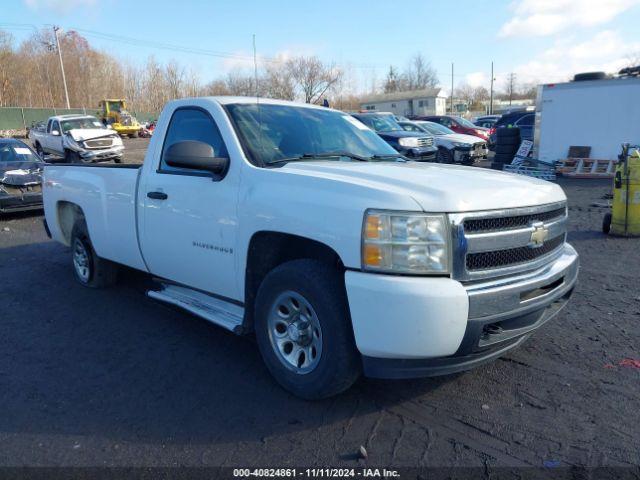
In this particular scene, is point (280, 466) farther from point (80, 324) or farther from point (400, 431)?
point (80, 324)

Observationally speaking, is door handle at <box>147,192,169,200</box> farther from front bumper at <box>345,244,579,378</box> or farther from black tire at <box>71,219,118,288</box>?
front bumper at <box>345,244,579,378</box>

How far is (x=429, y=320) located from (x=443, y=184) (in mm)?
858

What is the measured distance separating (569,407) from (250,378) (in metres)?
2.11

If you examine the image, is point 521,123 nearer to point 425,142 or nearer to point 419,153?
Result: point 425,142

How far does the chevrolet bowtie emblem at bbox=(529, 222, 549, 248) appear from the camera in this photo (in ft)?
9.95

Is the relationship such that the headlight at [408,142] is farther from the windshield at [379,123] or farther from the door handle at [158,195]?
the door handle at [158,195]

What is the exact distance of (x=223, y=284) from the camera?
12.1 ft

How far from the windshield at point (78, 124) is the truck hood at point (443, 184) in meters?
19.9

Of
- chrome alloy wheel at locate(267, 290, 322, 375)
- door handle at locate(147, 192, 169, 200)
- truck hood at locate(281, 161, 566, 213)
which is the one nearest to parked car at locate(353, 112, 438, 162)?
door handle at locate(147, 192, 169, 200)

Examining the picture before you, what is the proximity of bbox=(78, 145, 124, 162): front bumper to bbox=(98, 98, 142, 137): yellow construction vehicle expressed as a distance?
2715cm

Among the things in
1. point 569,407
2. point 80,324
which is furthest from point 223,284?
point 569,407

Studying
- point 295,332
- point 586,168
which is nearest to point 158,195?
point 295,332

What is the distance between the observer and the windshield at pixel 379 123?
51.1 feet

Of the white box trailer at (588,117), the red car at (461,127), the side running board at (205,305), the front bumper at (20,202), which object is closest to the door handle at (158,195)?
the side running board at (205,305)
